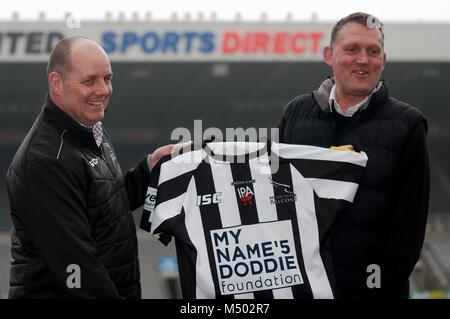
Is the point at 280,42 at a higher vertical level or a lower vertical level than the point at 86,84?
higher

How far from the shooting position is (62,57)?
3102mm

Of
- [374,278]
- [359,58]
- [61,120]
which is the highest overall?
[359,58]

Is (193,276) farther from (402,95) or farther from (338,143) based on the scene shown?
(402,95)

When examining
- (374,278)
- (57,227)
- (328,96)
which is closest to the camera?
(57,227)

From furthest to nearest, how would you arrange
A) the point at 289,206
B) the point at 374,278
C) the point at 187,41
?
the point at 187,41 < the point at 289,206 < the point at 374,278

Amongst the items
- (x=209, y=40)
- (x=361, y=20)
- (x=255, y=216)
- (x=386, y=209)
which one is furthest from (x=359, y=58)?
(x=209, y=40)

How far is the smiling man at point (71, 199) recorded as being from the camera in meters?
2.91

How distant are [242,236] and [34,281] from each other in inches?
35.4

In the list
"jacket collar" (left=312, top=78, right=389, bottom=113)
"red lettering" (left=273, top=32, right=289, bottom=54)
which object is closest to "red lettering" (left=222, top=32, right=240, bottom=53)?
"red lettering" (left=273, top=32, right=289, bottom=54)

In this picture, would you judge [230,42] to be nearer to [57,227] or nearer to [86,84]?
[86,84]

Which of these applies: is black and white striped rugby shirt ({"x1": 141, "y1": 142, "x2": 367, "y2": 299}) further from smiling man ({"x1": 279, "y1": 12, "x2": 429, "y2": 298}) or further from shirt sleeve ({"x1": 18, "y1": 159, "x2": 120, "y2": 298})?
shirt sleeve ({"x1": 18, "y1": 159, "x2": 120, "y2": 298})

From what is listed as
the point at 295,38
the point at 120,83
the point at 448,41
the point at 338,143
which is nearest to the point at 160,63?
the point at 120,83

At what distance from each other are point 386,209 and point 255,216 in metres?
0.56

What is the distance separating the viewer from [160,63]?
17500 millimetres
